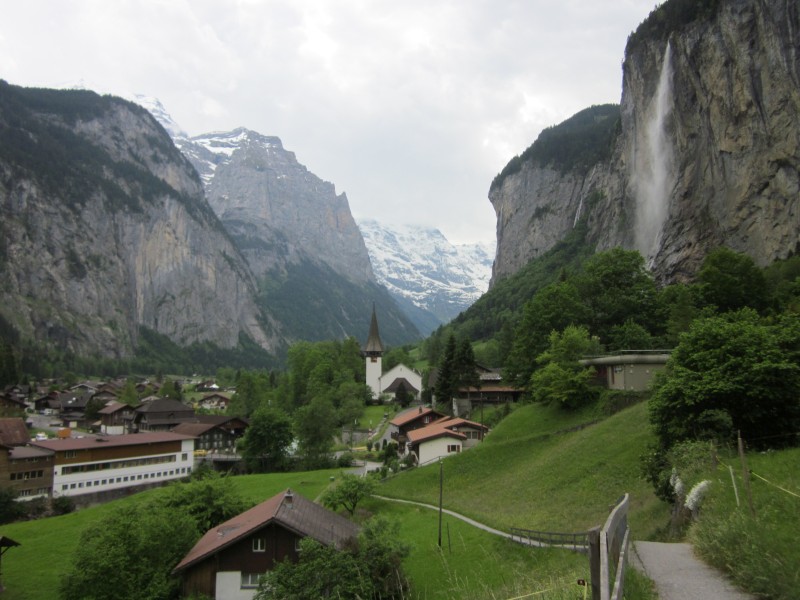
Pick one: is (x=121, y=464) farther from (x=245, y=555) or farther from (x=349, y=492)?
(x=245, y=555)

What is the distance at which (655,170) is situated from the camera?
94562 millimetres

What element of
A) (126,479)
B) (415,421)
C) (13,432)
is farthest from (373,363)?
(13,432)

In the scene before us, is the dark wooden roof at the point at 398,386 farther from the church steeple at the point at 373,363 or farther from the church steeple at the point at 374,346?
the church steeple at the point at 374,346

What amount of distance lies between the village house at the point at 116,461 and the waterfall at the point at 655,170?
73498 millimetres

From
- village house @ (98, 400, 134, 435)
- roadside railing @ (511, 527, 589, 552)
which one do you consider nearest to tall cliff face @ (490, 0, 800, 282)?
roadside railing @ (511, 527, 589, 552)

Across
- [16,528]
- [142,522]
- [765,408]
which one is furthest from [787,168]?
[16,528]

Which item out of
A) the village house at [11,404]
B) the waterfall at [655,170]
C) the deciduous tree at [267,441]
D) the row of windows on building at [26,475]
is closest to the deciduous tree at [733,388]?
the deciduous tree at [267,441]

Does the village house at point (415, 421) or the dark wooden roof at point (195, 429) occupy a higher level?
the village house at point (415, 421)

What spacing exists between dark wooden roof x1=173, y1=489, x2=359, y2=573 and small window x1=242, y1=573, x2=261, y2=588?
1799 millimetres

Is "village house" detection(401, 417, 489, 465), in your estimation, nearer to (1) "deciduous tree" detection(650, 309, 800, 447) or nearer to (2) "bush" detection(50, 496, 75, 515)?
(1) "deciduous tree" detection(650, 309, 800, 447)

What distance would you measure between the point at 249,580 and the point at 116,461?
43.8 m

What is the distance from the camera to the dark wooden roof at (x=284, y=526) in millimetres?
26750

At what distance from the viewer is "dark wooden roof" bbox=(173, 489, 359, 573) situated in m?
26.8

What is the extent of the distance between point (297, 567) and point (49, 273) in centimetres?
21023
